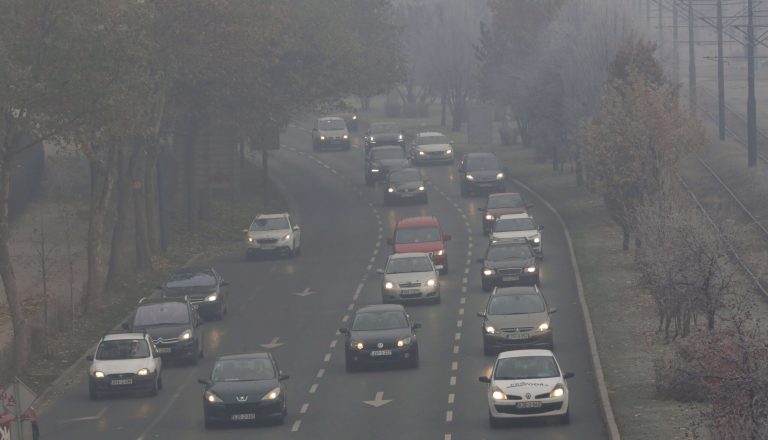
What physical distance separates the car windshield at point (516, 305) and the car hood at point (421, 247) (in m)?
13.8

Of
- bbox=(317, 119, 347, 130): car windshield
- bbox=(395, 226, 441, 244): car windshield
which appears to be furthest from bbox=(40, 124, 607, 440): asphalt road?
bbox=(317, 119, 347, 130): car windshield

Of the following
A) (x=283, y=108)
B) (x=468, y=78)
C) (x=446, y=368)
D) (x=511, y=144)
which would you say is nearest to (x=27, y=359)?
(x=446, y=368)

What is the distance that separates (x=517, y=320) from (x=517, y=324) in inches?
5.2

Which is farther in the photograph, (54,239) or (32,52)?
(54,239)

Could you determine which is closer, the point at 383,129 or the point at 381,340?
the point at 381,340

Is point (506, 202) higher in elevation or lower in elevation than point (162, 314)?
higher

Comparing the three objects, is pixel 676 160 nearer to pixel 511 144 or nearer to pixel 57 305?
pixel 57 305

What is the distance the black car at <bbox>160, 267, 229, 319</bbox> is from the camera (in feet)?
153

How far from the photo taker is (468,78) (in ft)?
385

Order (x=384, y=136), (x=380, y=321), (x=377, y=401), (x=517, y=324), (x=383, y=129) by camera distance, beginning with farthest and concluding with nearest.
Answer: (x=383, y=129) < (x=384, y=136) < (x=517, y=324) < (x=380, y=321) < (x=377, y=401)

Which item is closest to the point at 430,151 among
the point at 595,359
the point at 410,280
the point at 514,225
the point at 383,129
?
the point at 383,129

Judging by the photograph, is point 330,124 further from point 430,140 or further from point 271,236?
point 271,236

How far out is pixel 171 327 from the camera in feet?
132

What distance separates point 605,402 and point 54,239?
4060cm
